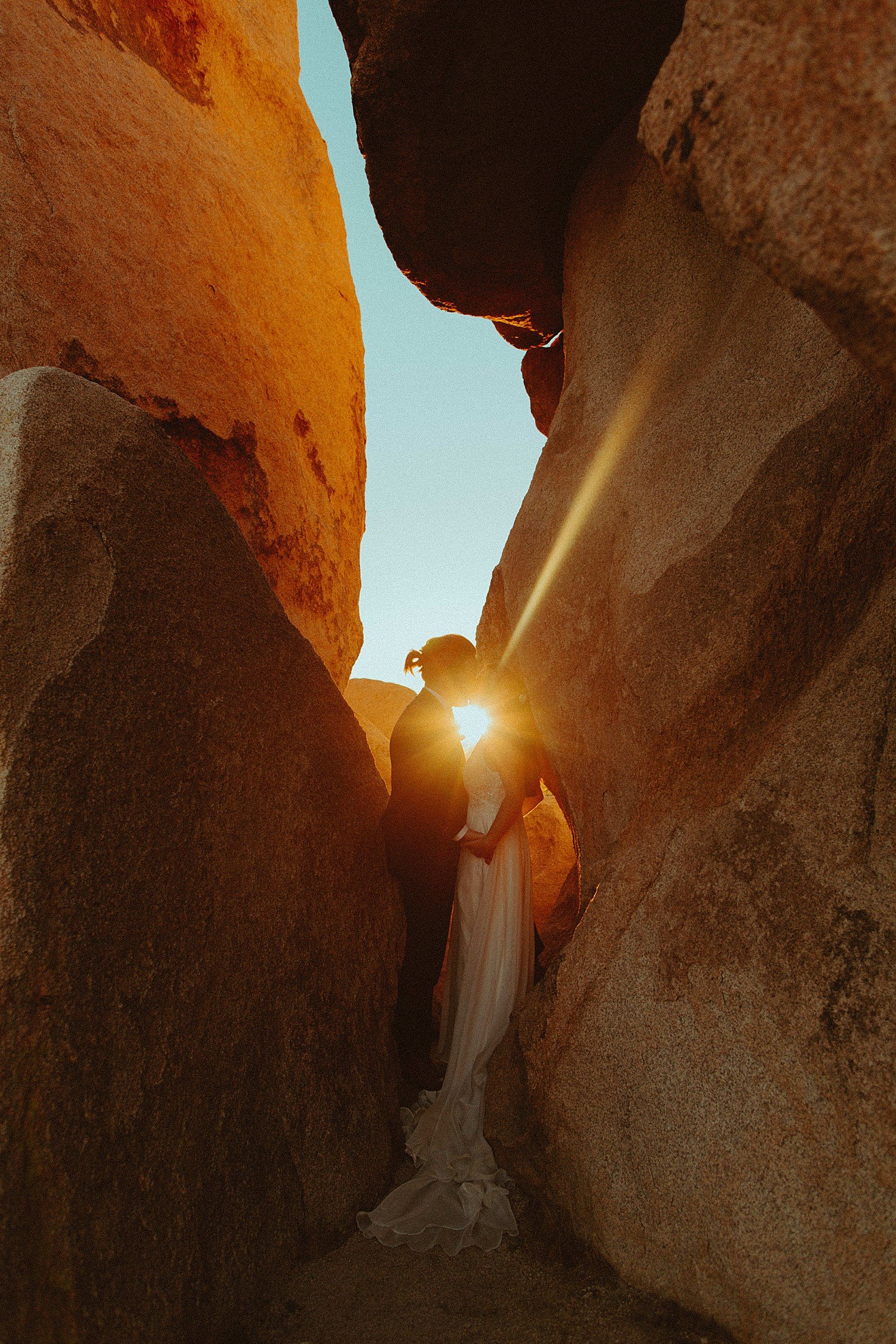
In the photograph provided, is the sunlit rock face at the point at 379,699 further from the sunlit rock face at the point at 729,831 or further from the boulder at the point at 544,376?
the sunlit rock face at the point at 729,831

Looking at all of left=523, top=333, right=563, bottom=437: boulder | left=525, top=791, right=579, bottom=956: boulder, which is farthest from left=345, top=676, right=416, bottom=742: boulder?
left=523, top=333, right=563, bottom=437: boulder

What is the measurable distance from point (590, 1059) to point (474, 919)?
1110 millimetres

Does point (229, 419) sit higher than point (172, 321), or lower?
lower

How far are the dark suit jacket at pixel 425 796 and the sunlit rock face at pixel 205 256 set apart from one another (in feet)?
4.00

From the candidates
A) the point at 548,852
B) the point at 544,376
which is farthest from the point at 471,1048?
the point at 544,376

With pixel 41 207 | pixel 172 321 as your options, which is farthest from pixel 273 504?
pixel 41 207

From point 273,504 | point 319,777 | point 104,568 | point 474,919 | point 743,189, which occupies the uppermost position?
point 273,504

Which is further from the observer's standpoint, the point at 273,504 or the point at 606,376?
the point at 273,504

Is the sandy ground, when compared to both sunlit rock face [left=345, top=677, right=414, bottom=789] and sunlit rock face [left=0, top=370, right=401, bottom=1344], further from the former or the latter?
sunlit rock face [left=345, top=677, right=414, bottom=789]

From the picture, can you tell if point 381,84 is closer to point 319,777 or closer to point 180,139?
point 180,139

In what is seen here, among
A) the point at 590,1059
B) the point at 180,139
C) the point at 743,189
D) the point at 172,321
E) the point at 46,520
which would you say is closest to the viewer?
the point at 743,189

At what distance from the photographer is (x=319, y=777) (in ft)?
9.65

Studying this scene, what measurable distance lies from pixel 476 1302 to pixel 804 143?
9.03 feet

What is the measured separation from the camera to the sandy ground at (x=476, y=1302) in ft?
6.64
